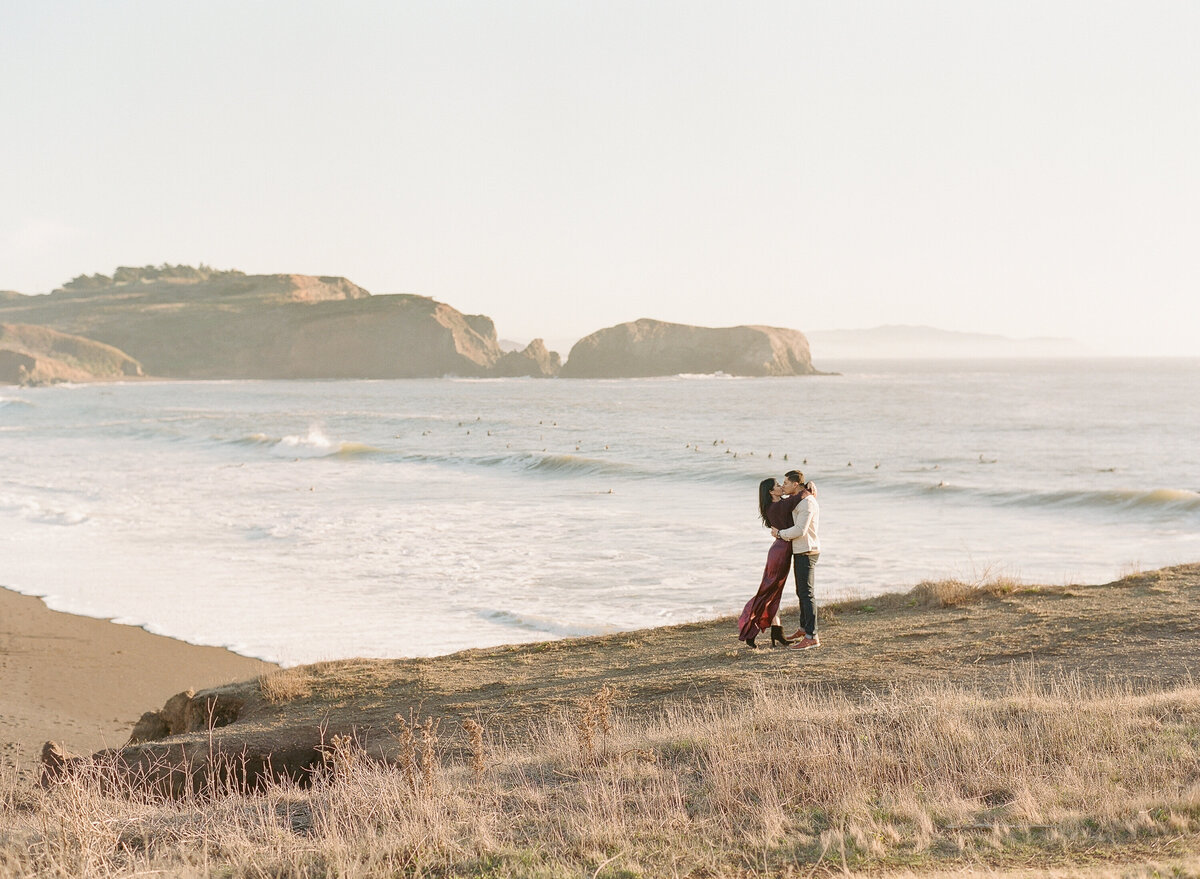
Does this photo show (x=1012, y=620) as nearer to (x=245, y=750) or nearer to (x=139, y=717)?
(x=245, y=750)

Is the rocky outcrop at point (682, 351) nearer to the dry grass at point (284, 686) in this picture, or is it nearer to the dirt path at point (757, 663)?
the dirt path at point (757, 663)

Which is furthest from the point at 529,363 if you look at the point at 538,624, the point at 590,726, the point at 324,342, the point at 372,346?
the point at 590,726

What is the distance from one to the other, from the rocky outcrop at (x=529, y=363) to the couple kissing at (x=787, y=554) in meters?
161

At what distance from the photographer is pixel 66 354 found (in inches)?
6442

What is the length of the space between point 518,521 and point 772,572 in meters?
13.9

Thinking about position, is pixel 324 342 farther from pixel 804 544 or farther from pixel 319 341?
pixel 804 544

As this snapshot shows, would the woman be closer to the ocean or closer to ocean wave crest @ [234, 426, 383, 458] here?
the ocean

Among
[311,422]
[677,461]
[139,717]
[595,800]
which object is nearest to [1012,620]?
[595,800]

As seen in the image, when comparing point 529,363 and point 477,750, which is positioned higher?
point 529,363

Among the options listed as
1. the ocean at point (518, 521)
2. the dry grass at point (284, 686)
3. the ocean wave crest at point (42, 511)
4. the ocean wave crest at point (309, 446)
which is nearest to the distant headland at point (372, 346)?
the ocean at point (518, 521)

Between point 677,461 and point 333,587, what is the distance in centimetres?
2133

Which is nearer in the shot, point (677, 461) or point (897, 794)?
point (897, 794)

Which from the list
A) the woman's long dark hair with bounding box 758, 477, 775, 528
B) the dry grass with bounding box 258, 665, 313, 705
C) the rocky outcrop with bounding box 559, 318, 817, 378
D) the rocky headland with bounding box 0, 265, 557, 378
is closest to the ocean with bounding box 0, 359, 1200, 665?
the woman's long dark hair with bounding box 758, 477, 775, 528

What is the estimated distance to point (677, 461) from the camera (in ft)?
120
